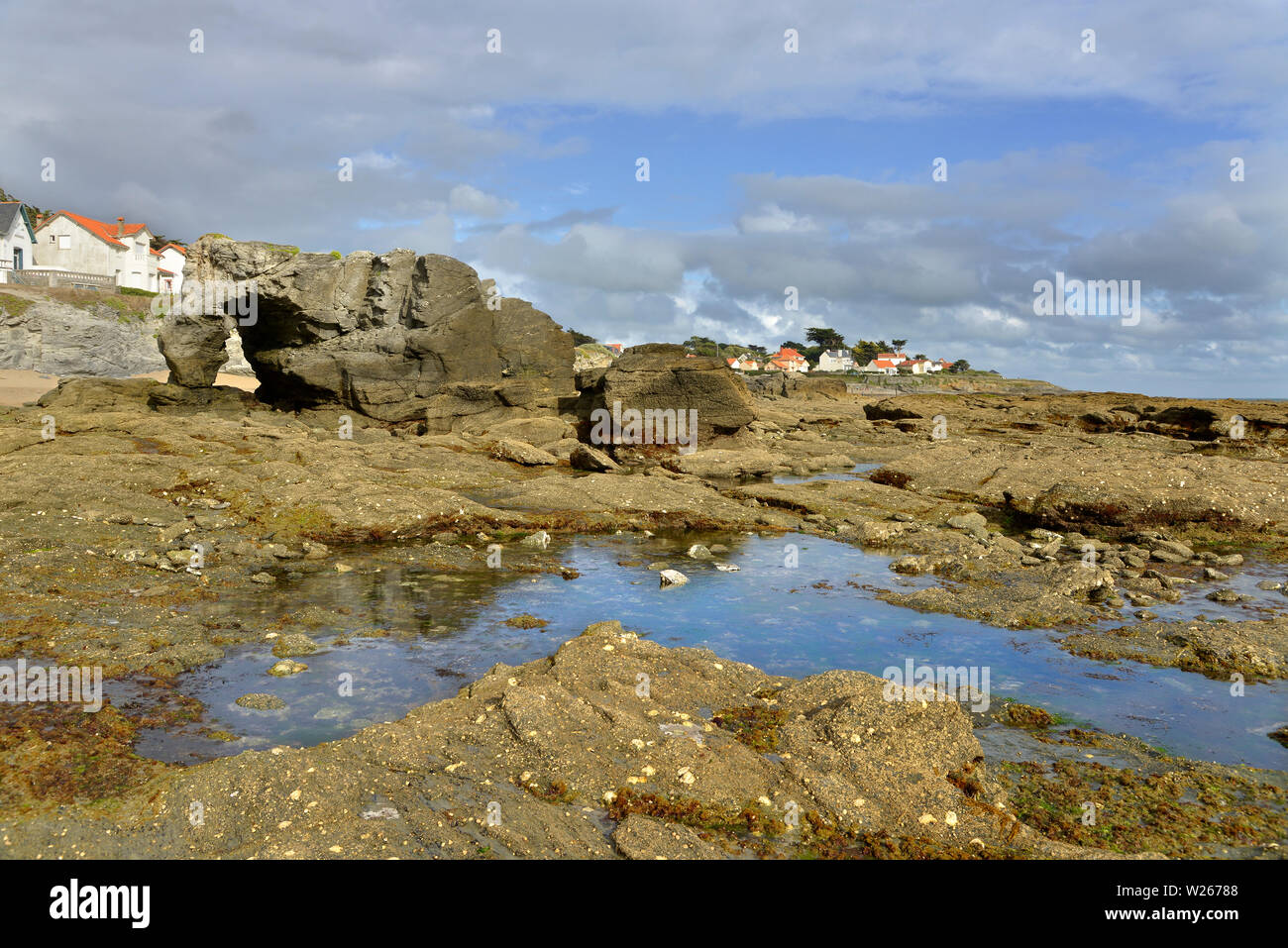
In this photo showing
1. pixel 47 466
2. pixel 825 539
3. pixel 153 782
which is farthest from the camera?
pixel 825 539

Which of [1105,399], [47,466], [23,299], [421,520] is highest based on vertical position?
[23,299]

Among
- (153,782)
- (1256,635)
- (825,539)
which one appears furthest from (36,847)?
(825,539)

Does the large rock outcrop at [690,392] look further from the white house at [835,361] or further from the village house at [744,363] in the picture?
the white house at [835,361]

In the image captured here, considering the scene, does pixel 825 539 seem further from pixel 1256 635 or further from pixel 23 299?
pixel 23 299

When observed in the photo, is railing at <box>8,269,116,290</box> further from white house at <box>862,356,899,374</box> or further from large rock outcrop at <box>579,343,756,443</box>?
white house at <box>862,356,899,374</box>

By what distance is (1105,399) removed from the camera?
58188 mm

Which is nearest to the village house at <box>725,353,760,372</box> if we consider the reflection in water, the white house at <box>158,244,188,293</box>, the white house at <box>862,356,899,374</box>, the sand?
the white house at <box>862,356,899,374</box>

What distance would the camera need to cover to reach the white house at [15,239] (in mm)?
67062

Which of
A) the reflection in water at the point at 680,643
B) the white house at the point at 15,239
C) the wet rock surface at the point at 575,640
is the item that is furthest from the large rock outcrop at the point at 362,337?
the white house at the point at 15,239

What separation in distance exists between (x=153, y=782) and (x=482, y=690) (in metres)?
3.26

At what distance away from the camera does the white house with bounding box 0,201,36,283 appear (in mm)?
67062

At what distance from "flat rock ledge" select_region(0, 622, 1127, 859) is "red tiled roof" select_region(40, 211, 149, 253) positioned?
89.6m

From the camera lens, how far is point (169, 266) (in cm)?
9338
